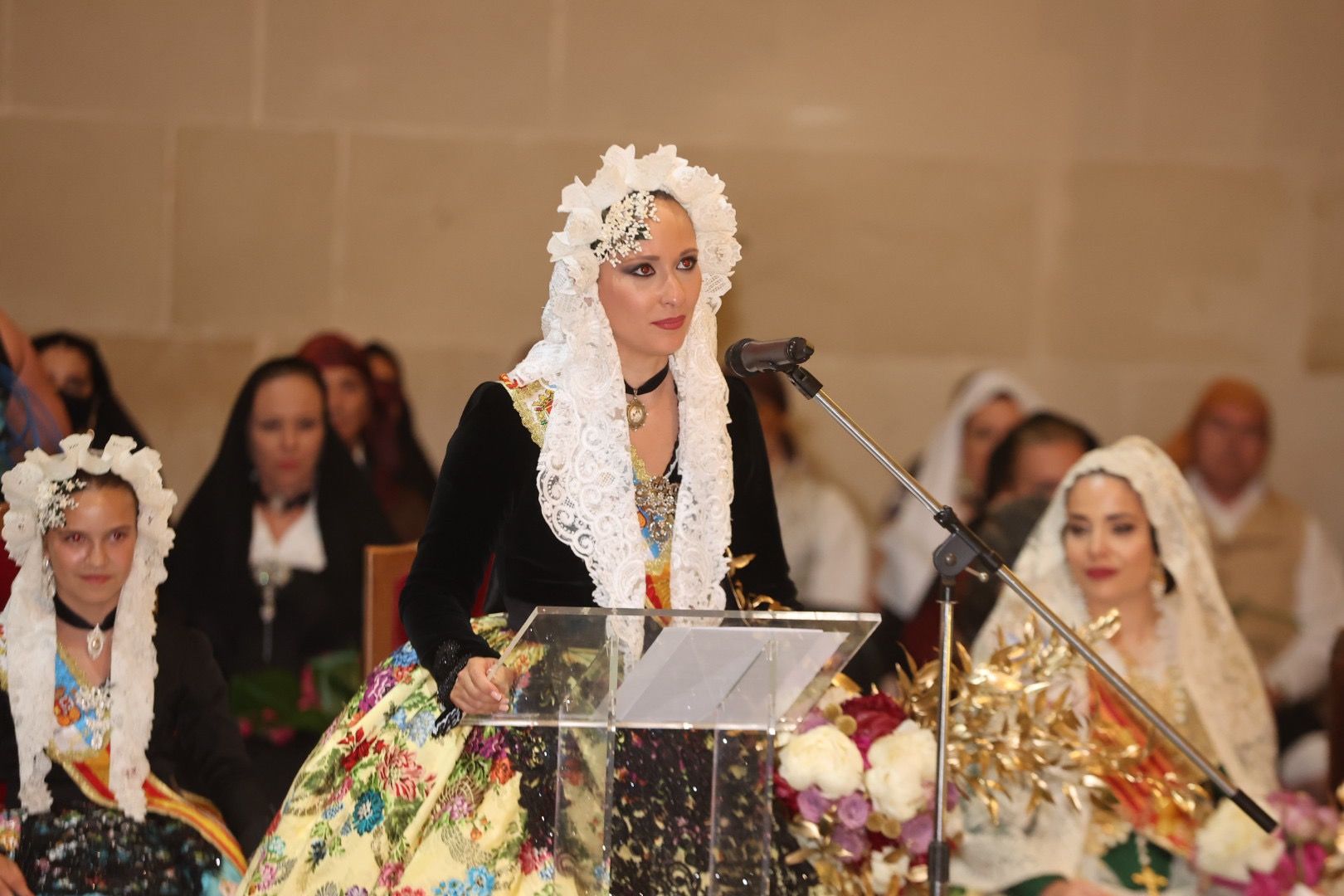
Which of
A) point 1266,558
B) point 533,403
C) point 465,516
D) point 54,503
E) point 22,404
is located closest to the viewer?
point 465,516

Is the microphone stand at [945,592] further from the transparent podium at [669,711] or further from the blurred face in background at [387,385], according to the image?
the blurred face in background at [387,385]

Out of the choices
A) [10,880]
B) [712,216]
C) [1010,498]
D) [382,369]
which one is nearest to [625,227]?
[712,216]

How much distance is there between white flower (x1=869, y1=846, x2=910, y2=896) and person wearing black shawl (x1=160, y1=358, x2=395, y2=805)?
78.2 inches

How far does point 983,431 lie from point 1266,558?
112 cm

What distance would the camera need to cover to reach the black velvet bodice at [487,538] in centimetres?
298

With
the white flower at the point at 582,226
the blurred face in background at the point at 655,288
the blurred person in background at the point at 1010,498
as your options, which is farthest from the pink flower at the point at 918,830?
the blurred person in background at the point at 1010,498

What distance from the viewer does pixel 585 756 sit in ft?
8.87

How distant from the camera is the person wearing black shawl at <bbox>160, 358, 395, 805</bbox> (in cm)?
488

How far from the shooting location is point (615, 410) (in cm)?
313

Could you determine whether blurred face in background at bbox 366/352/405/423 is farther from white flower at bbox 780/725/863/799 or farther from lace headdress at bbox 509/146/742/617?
white flower at bbox 780/725/863/799

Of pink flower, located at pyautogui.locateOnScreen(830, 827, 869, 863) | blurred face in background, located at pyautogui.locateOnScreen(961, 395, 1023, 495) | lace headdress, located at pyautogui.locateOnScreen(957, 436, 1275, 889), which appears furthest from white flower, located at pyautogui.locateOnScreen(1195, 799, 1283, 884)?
blurred face in background, located at pyautogui.locateOnScreen(961, 395, 1023, 495)

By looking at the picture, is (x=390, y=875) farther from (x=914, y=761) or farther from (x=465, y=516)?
(x=914, y=761)

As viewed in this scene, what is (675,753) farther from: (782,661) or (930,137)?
(930,137)

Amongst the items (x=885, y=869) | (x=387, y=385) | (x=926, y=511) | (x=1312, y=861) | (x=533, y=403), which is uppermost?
(x=533, y=403)
